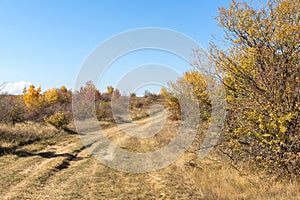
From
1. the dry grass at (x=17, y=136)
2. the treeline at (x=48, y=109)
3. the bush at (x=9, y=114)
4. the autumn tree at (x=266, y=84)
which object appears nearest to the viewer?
the autumn tree at (x=266, y=84)

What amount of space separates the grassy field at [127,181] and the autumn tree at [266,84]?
79 centimetres

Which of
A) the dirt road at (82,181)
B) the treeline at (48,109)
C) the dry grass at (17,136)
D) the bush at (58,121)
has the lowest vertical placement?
the dirt road at (82,181)

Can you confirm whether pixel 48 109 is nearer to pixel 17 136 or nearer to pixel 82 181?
pixel 17 136

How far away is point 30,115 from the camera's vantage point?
25.4m

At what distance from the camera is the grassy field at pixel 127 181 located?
6629 mm

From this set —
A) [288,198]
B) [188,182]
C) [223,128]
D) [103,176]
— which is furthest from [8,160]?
[288,198]

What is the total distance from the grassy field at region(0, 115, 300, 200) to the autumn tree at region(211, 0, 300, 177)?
31.1 inches

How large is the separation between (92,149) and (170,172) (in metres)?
6.17

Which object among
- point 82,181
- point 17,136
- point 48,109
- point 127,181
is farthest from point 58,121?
point 127,181

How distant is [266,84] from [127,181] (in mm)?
5278

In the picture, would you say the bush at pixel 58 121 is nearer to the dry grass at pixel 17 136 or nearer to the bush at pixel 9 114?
the bush at pixel 9 114

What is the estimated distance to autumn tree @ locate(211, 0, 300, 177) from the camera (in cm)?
641

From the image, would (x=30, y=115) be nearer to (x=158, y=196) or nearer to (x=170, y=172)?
(x=170, y=172)

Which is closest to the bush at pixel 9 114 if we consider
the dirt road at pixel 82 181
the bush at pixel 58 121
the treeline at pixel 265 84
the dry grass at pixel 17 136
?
the bush at pixel 58 121
